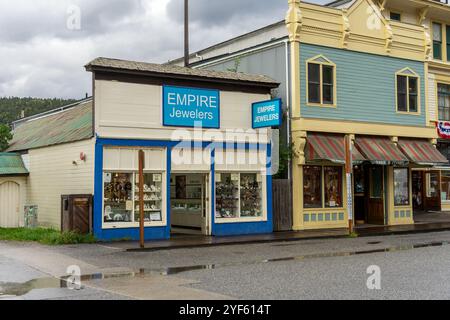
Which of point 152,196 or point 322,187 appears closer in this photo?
point 152,196

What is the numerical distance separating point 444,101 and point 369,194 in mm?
7964

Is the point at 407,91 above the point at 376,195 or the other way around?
above

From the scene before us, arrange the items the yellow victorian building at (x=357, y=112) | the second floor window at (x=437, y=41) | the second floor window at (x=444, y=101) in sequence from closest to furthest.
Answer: the yellow victorian building at (x=357, y=112)
the second floor window at (x=444, y=101)
the second floor window at (x=437, y=41)

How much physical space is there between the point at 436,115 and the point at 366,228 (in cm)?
923

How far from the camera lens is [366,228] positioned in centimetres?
2423

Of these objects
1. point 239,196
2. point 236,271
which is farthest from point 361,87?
point 236,271

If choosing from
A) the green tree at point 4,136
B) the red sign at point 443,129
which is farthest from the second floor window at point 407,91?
the green tree at point 4,136

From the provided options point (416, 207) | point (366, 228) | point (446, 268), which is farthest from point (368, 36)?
point (446, 268)

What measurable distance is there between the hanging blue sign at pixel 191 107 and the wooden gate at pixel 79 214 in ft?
12.3

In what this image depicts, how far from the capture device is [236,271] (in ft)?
42.0

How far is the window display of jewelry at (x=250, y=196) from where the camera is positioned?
72.0 feet

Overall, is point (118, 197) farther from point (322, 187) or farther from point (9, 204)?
point (322, 187)

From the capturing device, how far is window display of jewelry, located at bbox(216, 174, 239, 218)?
21344 mm

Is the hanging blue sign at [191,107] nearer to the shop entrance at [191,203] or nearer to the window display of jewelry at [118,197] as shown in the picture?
the shop entrance at [191,203]
